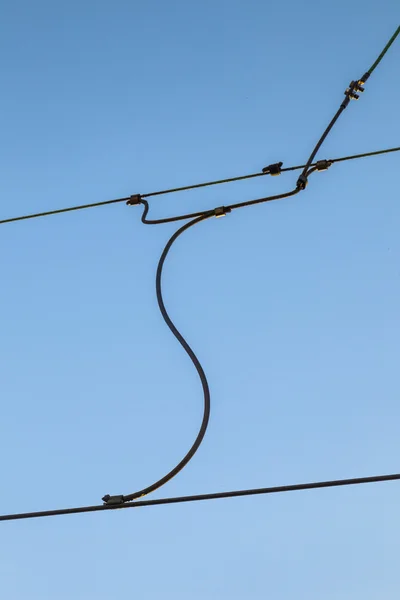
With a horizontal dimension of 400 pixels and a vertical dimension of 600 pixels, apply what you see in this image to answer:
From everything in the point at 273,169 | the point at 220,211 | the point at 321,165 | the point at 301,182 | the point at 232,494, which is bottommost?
the point at 232,494

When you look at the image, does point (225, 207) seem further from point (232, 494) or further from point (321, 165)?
point (232, 494)

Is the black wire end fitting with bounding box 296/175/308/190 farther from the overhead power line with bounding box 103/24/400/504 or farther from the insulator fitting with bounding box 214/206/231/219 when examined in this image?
the insulator fitting with bounding box 214/206/231/219

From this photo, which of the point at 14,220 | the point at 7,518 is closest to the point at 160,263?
the point at 7,518

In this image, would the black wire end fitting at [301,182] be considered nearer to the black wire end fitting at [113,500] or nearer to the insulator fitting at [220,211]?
the insulator fitting at [220,211]

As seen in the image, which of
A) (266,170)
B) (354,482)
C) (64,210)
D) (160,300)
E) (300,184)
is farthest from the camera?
(64,210)

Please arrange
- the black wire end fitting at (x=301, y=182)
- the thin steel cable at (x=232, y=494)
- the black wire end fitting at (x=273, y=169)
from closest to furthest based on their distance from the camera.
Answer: the thin steel cable at (x=232, y=494) → the black wire end fitting at (x=301, y=182) → the black wire end fitting at (x=273, y=169)

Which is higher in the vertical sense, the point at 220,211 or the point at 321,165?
the point at 321,165

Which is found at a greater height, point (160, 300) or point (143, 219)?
point (143, 219)

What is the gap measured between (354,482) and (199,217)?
5.63ft

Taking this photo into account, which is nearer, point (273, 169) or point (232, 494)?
point (232, 494)

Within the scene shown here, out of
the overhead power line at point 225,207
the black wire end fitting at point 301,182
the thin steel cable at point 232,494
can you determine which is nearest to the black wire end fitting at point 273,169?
the overhead power line at point 225,207

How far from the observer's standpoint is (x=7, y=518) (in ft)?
11.2

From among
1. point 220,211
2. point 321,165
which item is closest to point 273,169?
point 321,165

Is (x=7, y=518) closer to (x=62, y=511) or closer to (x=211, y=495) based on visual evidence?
(x=62, y=511)
